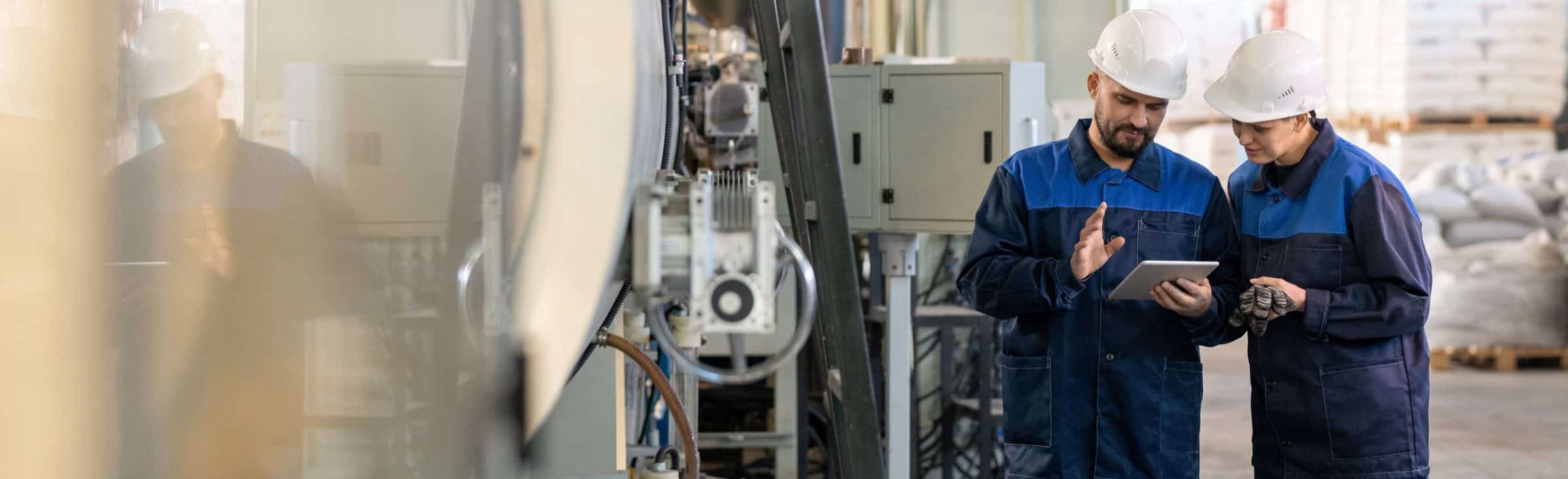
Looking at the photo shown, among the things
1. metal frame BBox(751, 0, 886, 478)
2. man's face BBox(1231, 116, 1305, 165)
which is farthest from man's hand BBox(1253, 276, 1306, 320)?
metal frame BBox(751, 0, 886, 478)

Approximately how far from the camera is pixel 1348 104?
6.18 metres

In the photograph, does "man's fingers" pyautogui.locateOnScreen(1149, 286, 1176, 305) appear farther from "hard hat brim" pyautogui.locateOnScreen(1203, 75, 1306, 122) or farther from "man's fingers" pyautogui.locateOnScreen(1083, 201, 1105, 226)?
"hard hat brim" pyautogui.locateOnScreen(1203, 75, 1306, 122)

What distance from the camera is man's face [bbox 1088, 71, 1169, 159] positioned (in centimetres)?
185

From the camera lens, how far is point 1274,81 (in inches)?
75.7

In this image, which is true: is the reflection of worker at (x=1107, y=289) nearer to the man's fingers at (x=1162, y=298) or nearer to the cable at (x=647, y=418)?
the man's fingers at (x=1162, y=298)

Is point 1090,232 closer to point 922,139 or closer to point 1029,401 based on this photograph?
point 1029,401

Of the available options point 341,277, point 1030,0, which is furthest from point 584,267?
point 1030,0

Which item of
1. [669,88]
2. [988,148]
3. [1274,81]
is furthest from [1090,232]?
[988,148]

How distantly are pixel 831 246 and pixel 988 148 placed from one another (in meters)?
1.44

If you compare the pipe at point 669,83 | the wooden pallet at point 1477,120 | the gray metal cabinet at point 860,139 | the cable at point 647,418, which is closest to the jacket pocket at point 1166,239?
the pipe at point 669,83

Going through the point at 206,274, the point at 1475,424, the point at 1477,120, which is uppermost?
the point at 1477,120

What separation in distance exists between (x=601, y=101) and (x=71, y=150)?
1.58 feet

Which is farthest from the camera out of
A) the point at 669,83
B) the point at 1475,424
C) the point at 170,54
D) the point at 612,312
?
the point at 1475,424

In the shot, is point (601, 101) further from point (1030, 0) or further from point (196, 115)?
point (1030, 0)
